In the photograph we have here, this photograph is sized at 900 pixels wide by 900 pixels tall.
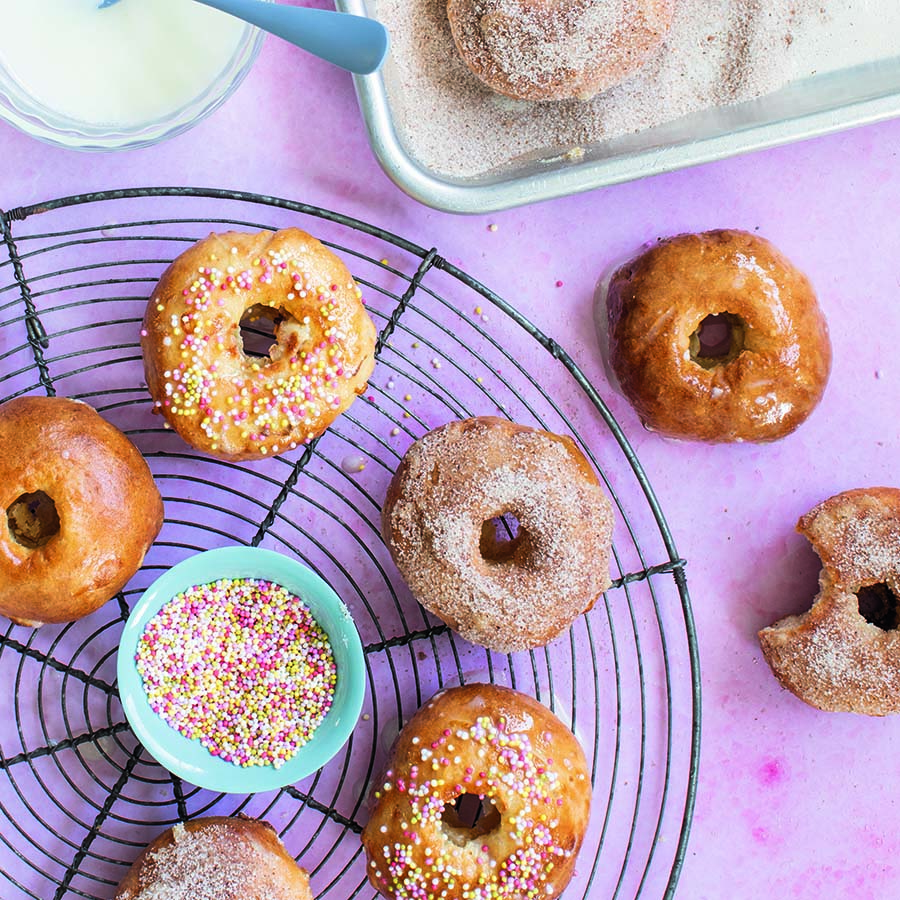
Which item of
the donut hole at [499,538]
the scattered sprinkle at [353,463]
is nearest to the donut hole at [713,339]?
the donut hole at [499,538]

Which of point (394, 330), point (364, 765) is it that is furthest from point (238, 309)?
point (364, 765)

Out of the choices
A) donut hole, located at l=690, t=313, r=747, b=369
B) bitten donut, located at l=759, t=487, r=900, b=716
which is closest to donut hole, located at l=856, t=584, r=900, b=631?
bitten donut, located at l=759, t=487, r=900, b=716

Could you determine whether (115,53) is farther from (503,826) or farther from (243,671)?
(503,826)

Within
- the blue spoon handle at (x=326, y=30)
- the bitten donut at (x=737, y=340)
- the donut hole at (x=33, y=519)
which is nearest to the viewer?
the blue spoon handle at (x=326, y=30)

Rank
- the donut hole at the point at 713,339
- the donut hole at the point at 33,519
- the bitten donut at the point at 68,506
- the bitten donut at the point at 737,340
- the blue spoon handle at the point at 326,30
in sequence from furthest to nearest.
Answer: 1. the donut hole at the point at 713,339
2. the bitten donut at the point at 737,340
3. the donut hole at the point at 33,519
4. the bitten donut at the point at 68,506
5. the blue spoon handle at the point at 326,30

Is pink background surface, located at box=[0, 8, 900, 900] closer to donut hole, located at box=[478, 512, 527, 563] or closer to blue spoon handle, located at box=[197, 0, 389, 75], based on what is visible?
donut hole, located at box=[478, 512, 527, 563]

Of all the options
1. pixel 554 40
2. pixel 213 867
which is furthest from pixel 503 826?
pixel 554 40

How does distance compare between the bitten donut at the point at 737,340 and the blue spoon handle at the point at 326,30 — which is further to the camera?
the bitten donut at the point at 737,340

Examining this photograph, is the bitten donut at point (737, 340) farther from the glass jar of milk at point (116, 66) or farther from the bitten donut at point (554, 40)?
the glass jar of milk at point (116, 66)
